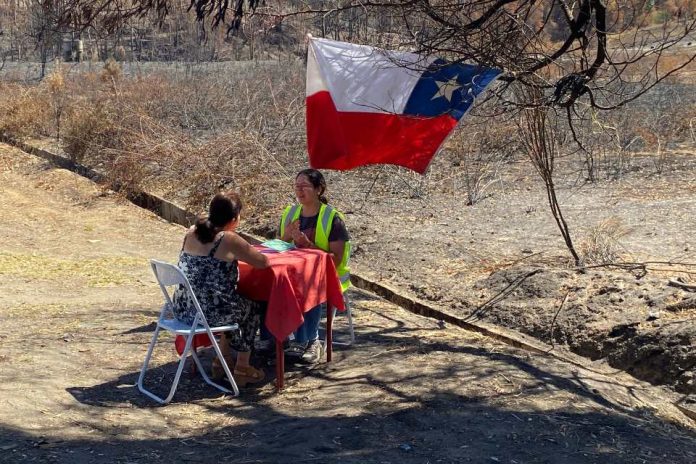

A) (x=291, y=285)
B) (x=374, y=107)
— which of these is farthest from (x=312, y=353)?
(x=374, y=107)

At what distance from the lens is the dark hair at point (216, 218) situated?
20.0 ft

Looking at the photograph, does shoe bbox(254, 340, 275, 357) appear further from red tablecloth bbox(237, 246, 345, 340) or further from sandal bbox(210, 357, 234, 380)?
red tablecloth bbox(237, 246, 345, 340)

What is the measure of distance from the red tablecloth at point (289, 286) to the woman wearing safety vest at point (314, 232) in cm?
23

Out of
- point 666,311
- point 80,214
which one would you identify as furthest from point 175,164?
point 666,311

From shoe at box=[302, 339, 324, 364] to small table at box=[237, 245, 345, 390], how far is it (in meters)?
0.38

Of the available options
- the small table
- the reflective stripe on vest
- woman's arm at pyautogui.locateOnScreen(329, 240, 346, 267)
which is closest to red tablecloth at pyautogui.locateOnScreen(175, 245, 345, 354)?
the small table

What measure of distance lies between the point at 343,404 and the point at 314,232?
54.6 inches

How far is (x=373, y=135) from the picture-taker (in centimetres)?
822

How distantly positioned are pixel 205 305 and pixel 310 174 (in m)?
1.33

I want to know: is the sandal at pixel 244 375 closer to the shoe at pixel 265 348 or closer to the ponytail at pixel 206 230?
the shoe at pixel 265 348

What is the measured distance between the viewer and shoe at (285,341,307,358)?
690cm

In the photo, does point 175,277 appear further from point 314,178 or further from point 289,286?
point 314,178

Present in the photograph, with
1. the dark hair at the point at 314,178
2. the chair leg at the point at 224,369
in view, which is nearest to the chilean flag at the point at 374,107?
the dark hair at the point at 314,178

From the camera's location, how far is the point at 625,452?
5285 millimetres
